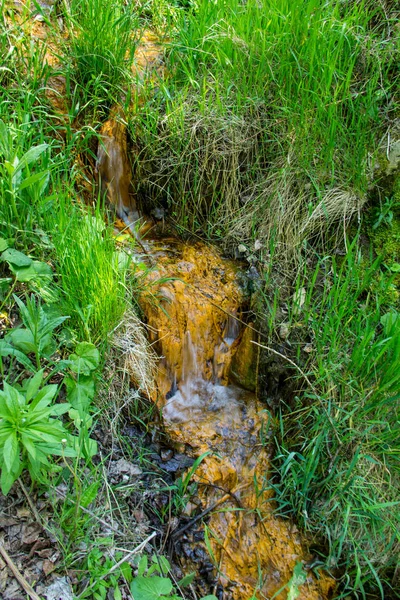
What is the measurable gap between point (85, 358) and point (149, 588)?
2.98 ft

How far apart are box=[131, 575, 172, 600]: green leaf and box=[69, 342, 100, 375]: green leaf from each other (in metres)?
0.81

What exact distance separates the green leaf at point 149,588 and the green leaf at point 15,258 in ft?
4.36

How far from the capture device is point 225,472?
2559 millimetres

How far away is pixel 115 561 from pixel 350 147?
2.47 m

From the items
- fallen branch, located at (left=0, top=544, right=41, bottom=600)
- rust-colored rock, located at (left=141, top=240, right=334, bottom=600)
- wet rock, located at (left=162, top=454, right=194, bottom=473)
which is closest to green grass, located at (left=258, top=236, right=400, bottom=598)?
rust-colored rock, located at (left=141, top=240, right=334, bottom=600)

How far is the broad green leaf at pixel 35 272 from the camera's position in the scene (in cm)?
217

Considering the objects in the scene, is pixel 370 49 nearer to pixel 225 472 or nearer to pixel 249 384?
pixel 249 384

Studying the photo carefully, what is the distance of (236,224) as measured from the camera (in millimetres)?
3156

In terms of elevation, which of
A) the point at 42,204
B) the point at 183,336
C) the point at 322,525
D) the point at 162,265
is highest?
the point at 42,204

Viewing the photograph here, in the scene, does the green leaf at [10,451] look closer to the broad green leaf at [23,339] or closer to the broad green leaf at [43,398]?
the broad green leaf at [43,398]

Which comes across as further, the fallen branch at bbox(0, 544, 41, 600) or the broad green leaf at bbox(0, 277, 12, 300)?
the broad green leaf at bbox(0, 277, 12, 300)

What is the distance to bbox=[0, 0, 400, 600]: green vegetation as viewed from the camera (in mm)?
2150

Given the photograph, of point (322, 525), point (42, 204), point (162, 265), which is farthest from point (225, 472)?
point (42, 204)

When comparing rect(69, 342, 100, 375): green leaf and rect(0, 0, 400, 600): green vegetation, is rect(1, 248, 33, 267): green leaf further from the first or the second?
rect(69, 342, 100, 375): green leaf
